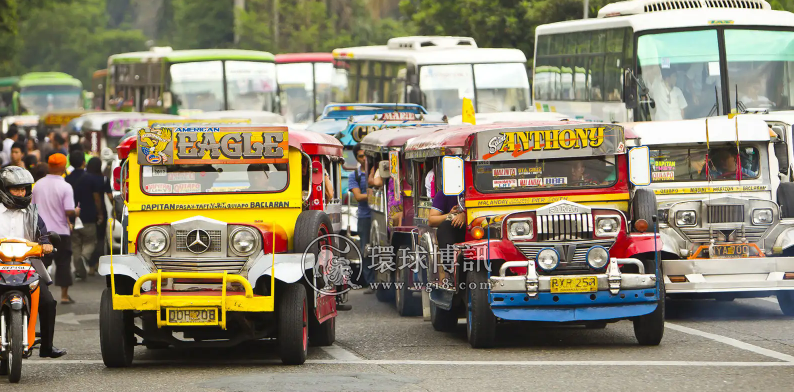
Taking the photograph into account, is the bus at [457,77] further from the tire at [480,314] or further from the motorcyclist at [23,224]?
the motorcyclist at [23,224]

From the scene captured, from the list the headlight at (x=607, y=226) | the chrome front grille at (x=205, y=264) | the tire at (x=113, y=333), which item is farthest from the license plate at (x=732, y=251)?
the tire at (x=113, y=333)

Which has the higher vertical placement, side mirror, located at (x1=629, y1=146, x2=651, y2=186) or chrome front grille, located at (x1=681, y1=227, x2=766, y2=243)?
side mirror, located at (x1=629, y1=146, x2=651, y2=186)

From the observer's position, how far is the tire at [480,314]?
465 inches

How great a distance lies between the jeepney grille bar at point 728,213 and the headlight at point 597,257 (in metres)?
2.85

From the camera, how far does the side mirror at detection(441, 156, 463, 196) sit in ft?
40.4

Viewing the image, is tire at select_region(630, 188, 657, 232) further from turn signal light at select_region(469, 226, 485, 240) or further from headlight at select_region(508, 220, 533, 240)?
turn signal light at select_region(469, 226, 485, 240)

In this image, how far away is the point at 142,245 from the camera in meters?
11.1

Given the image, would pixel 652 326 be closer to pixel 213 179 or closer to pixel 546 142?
pixel 546 142

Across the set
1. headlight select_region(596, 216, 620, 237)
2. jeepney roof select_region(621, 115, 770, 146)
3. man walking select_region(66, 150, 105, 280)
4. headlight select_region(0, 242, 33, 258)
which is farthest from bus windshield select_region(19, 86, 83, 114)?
headlight select_region(0, 242, 33, 258)

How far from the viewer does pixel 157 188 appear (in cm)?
1182

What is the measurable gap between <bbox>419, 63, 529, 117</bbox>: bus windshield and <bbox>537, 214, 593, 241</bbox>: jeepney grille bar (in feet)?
52.1

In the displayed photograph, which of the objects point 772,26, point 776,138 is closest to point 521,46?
point 772,26

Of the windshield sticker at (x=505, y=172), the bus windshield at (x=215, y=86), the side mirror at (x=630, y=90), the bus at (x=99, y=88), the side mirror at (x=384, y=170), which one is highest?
the bus at (x=99, y=88)

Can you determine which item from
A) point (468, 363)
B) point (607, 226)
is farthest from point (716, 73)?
point (468, 363)
